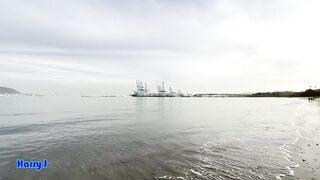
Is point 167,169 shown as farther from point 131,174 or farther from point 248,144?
point 248,144

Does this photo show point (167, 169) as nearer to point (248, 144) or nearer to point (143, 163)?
point (143, 163)

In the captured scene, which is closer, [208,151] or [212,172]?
[212,172]

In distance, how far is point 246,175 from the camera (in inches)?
355

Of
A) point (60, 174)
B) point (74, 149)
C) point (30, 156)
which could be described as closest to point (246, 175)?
point (60, 174)

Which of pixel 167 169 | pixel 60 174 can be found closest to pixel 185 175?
pixel 167 169

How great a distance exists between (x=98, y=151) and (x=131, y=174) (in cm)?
508

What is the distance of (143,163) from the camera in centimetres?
1083

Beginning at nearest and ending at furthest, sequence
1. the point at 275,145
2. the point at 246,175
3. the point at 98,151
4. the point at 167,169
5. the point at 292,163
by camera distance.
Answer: the point at 246,175 → the point at 167,169 → the point at 292,163 → the point at 98,151 → the point at 275,145

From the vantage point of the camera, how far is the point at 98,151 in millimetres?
13367

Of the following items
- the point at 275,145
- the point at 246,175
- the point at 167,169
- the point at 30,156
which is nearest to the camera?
the point at 246,175

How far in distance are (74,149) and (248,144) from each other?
542 inches

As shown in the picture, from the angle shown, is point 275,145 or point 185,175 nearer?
point 185,175

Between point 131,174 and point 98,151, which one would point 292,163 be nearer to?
point 131,174

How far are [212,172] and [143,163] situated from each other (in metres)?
3.87
